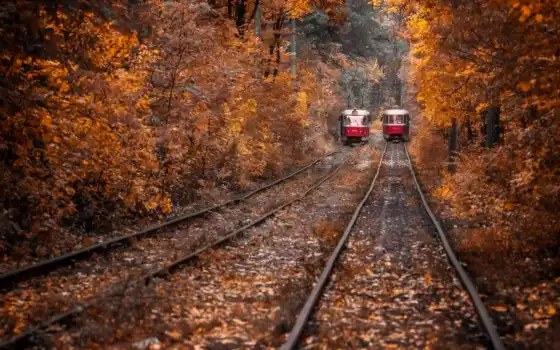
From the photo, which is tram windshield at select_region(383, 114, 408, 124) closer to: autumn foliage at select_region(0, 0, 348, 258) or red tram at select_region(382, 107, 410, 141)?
red tram at select_region(382, 107, 410, 141)

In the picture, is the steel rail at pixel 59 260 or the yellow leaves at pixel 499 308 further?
the steel rail at pixel 59 260

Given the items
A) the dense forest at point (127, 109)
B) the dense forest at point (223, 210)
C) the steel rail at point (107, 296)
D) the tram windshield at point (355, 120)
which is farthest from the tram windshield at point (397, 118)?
the steel rail at point (107, 296)

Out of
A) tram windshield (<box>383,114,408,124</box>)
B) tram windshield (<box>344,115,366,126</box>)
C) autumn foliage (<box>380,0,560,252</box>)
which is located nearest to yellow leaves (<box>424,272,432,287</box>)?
autumn foliage (<box>380,0,560,252</box>)

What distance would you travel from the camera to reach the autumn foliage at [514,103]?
25.3 ft

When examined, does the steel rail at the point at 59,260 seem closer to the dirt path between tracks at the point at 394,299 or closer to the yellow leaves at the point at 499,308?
the dirt path between tracks at the point at 394,299

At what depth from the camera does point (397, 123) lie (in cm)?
4850

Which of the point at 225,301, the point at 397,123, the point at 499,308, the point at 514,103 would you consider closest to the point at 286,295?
the point at 225,301

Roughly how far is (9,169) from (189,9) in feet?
23.6

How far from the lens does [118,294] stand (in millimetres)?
6934

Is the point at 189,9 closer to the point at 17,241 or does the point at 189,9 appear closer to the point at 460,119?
the point at 17,241

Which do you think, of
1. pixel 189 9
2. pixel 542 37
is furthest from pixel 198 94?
pixel 542 37

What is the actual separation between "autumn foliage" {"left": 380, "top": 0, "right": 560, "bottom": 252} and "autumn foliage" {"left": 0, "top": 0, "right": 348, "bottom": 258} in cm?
595

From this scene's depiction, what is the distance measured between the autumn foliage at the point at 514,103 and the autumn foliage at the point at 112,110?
234 inches

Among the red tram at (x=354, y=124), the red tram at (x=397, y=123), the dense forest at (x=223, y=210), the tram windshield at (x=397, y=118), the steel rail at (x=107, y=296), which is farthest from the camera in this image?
the tram windshield at (x=397, y=118)
